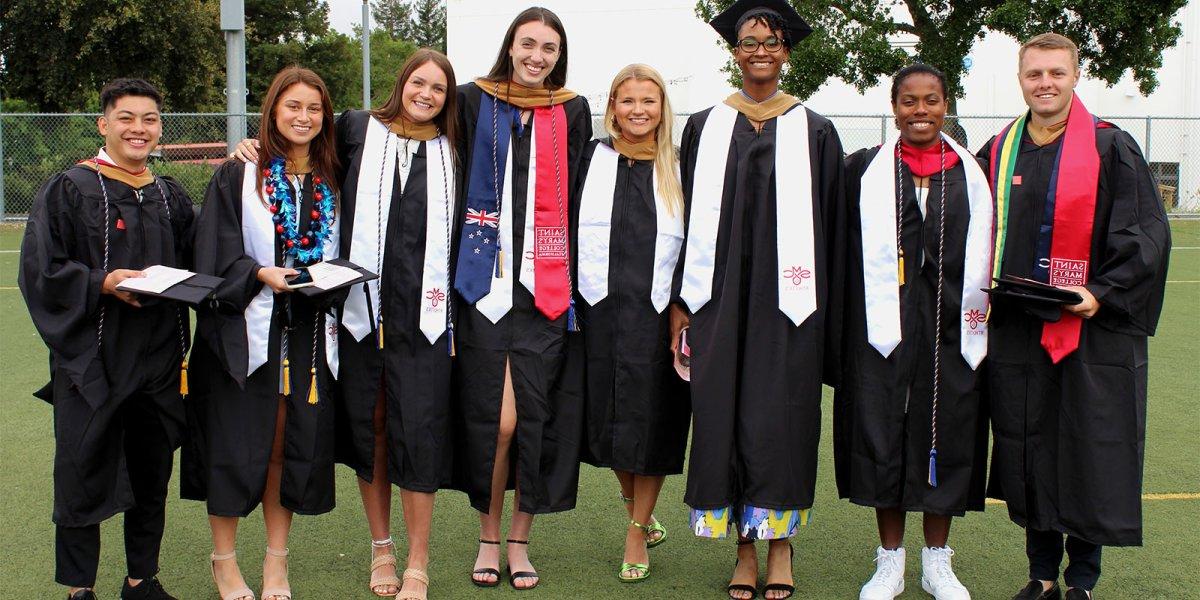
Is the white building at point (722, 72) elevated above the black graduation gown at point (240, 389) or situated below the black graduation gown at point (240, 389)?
above

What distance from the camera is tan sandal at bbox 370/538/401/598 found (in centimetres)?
413

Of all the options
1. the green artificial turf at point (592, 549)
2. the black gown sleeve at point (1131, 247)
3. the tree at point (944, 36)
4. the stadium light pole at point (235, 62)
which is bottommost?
the green artificial turf at point (592, 549)

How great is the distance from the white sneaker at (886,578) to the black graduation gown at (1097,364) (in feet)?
1.75

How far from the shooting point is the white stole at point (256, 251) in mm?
3795

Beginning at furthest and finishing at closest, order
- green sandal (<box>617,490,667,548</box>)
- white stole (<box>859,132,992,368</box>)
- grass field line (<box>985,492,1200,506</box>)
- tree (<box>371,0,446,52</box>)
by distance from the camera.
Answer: tree (<box>371,0,446,52</box>), grass field line (<box>985,492,1200,506</box>), green sandal (<box>617,490,667,548</box>), white stole (<box>859,132,992,368</box>)

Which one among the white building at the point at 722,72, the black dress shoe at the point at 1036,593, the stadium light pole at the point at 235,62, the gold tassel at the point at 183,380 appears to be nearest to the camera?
the gold tassel at the point at 183,380

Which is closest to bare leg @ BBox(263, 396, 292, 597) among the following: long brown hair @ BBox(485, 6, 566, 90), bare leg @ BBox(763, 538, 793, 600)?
long brown hair @ BBox(485, 6, 566, 90)

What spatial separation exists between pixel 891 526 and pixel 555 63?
2.21 meters

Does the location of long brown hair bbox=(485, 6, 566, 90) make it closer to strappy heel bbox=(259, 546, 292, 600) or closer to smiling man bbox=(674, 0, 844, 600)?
smiling man bbox=(674, 0, 844, 600)

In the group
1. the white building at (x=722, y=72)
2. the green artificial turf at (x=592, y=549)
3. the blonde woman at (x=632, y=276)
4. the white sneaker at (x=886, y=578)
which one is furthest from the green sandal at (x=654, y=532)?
the white building at (x=722, y=72)

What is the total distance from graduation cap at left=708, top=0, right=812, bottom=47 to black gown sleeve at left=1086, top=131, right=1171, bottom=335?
1148 mm

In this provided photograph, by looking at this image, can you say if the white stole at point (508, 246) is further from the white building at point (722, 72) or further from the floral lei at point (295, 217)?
the white building at point (722, 72)

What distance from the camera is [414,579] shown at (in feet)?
13.3

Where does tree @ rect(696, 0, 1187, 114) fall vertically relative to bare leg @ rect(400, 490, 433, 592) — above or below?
above
